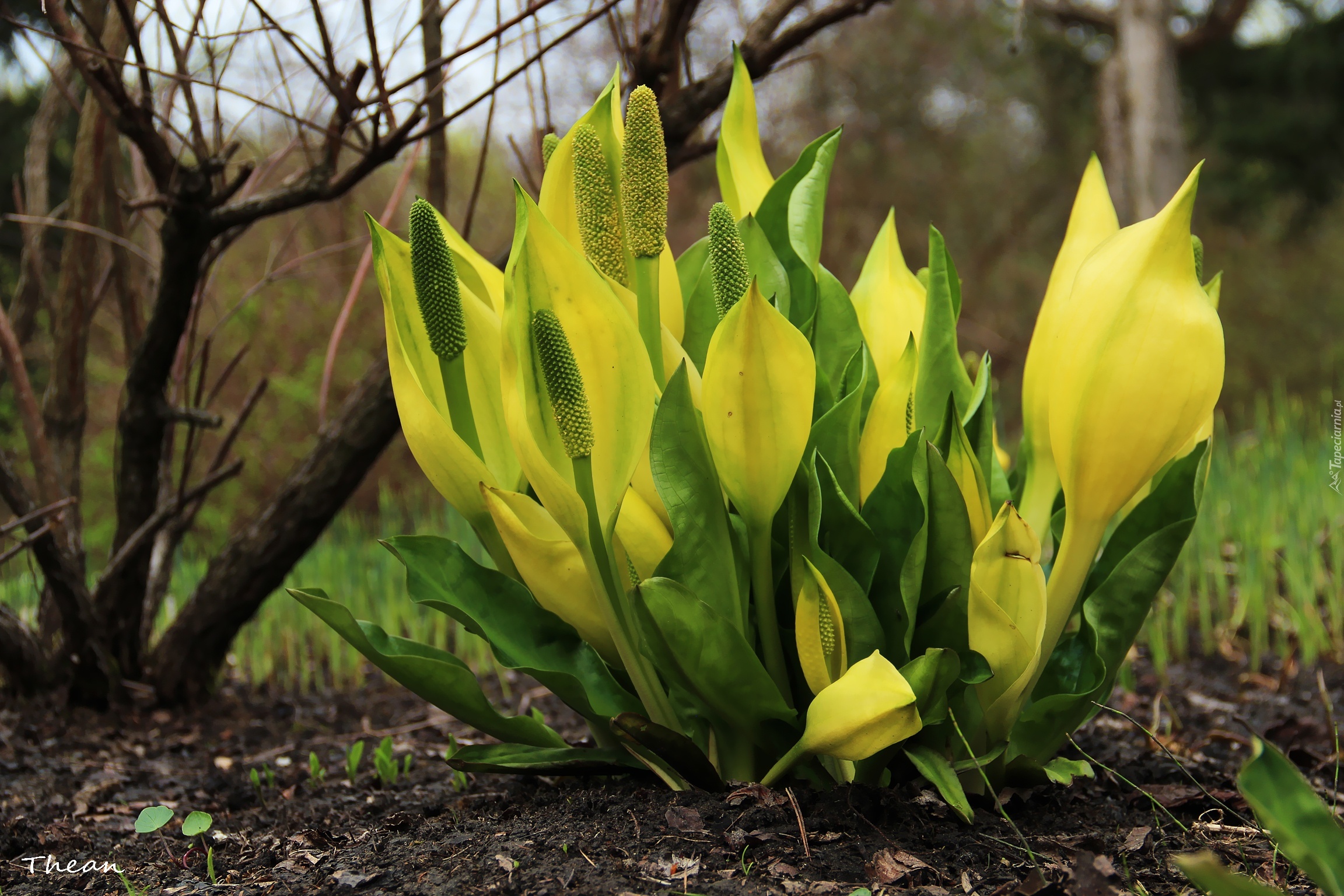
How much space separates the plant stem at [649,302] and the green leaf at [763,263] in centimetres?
11

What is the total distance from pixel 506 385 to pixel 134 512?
1307 mm

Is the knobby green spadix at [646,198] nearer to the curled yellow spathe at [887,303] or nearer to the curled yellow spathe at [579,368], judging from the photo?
the curled yellow spathe at [579,368]

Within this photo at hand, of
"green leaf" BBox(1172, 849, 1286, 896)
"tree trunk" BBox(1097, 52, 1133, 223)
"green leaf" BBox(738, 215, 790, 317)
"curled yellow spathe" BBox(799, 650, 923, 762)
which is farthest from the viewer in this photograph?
"tree trunk" BBox(1097, 52, 1133, 223)

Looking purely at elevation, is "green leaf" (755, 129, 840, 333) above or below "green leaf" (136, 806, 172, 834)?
above

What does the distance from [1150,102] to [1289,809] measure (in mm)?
6244

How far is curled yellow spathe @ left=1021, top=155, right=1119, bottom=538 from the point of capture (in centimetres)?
98

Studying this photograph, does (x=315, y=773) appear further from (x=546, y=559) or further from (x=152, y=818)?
(x=546, y=559)

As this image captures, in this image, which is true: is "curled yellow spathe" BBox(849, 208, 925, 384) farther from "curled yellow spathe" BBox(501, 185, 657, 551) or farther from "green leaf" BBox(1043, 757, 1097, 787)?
"green leaf" BBox(1043, 757, 1097, 787)

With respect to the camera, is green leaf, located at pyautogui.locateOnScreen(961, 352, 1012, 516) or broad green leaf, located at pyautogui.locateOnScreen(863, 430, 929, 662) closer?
broad green leaf, located at pyautogui.locateOnScreen(863, 430, 929, 662)

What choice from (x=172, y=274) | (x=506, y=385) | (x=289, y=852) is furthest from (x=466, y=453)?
(x=172, y=274)

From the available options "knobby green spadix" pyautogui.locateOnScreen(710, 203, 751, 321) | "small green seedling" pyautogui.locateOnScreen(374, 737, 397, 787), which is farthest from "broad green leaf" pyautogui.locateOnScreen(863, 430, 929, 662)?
"small green seedling" pyautogui.locateOnScreen(374, 737, 397, 787)

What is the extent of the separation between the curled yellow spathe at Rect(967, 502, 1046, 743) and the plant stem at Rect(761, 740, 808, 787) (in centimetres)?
19

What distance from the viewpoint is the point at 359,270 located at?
1696mm

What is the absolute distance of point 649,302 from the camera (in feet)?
3.21
